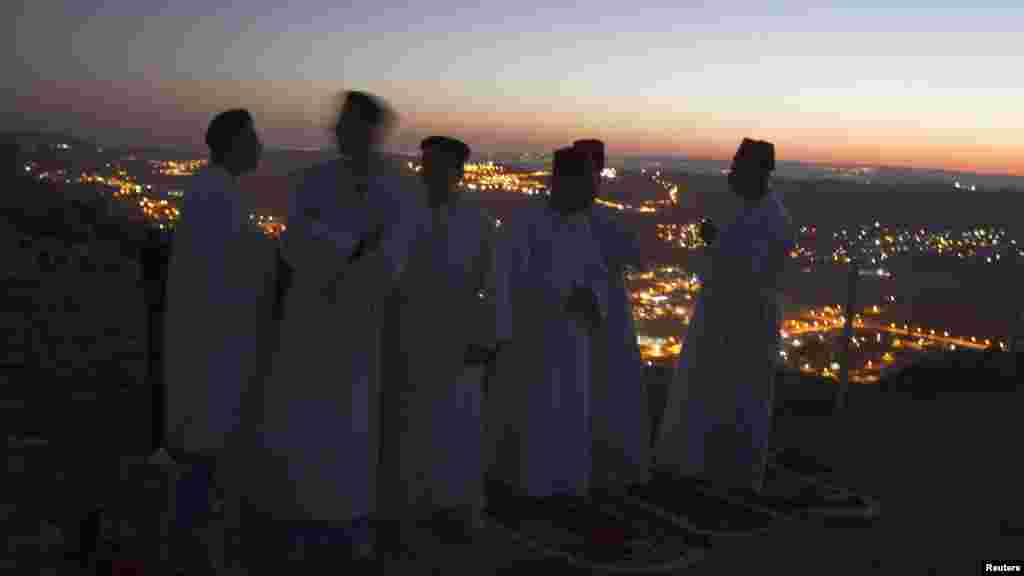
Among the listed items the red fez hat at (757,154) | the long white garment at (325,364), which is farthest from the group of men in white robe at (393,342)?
the red fez hat at (757,154)

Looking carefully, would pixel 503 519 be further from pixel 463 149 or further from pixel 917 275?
pixel 917 275

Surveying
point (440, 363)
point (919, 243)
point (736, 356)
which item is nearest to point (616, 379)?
point (736, 356)

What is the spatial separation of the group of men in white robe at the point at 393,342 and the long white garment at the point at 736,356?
0.16 feet

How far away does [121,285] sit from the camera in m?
13.9

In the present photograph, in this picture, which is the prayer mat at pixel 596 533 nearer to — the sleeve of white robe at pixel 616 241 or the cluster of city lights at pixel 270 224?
the sleeve of white robe at pixel 616 241

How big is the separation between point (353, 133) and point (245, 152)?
2.16 ft

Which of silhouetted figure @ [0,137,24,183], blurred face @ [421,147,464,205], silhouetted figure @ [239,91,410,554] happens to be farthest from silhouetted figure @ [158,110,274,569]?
silhouetted figure @ [0,137,24,183]

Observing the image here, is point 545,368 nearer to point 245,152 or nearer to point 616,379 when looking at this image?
point 616,379

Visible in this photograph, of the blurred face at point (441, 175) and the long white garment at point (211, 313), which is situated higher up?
the blurred face at point (441, 175)

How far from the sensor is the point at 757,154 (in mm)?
6629

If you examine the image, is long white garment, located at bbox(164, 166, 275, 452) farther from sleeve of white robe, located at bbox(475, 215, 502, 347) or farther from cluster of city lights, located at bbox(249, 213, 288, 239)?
sleeve of white robe, located at bbox(475, 215, 502, 347)

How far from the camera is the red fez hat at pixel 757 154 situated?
6.60 m

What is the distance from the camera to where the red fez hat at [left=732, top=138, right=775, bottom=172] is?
21.6 ft

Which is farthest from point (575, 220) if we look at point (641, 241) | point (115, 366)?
point (115, 366)
